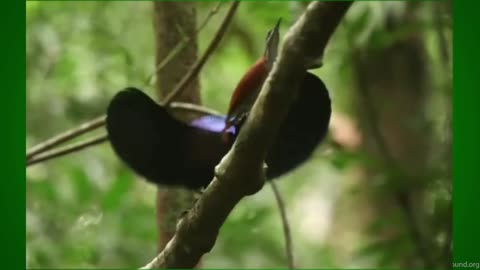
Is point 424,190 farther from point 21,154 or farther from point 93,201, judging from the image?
point 21,154

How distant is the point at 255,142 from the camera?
71 centimetres

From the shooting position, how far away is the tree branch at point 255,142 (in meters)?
0.64

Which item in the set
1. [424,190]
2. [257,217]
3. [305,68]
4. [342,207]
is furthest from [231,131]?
[342,207]

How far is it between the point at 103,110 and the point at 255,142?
1018 millimetres

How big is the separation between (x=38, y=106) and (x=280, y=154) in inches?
44.4

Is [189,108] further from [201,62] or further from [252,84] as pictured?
[252,84]

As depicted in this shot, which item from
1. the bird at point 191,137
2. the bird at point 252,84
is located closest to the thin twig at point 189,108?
the bird at point 191,137

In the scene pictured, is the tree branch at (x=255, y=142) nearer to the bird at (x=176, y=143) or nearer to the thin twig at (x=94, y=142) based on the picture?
the bird at (x=176, y=143)

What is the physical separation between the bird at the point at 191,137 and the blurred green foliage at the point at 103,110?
1.23 feet

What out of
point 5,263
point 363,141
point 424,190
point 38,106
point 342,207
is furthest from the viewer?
point 342,207

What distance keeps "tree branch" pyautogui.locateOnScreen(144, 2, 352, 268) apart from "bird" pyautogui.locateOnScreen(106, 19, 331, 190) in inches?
2.9

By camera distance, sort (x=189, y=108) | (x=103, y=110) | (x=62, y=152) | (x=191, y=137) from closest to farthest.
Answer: (x=191, y=137), (x=189, y=108), (x=62, y=152), (x=103, y=110)

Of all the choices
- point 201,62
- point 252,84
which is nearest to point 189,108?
point 201,62

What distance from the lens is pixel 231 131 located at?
→ 83 centimetres
